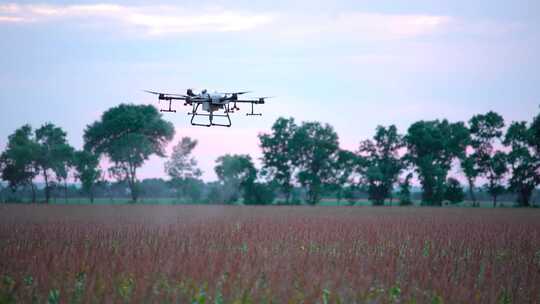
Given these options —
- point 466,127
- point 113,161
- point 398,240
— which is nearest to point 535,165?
point 466,127

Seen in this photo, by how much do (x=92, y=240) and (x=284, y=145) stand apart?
231 ft

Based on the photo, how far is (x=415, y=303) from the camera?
464 inches

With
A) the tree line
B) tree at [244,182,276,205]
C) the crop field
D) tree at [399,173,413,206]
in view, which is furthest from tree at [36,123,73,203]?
the crop field

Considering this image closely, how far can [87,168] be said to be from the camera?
285 ft

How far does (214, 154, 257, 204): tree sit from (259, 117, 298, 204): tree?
4129 mm

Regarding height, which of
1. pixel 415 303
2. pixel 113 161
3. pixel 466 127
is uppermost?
pixel 466 127

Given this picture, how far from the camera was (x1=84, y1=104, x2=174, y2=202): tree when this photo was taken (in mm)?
89250

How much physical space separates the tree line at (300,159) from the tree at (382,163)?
0.14 m

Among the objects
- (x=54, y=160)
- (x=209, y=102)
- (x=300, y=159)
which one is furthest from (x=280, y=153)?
(x=209, y=102)

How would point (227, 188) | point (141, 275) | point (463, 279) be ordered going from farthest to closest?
point (227, 188) → point (463, 279) → point (141, 275)

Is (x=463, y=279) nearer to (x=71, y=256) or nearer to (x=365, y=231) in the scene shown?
(x=71, y=256)

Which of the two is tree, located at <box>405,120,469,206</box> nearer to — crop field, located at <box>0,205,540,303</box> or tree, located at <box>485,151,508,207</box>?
tree, located at <box>485,151,508,207</box>

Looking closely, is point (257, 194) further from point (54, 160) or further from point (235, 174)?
point (54, 160)

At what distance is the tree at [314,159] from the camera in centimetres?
8962
